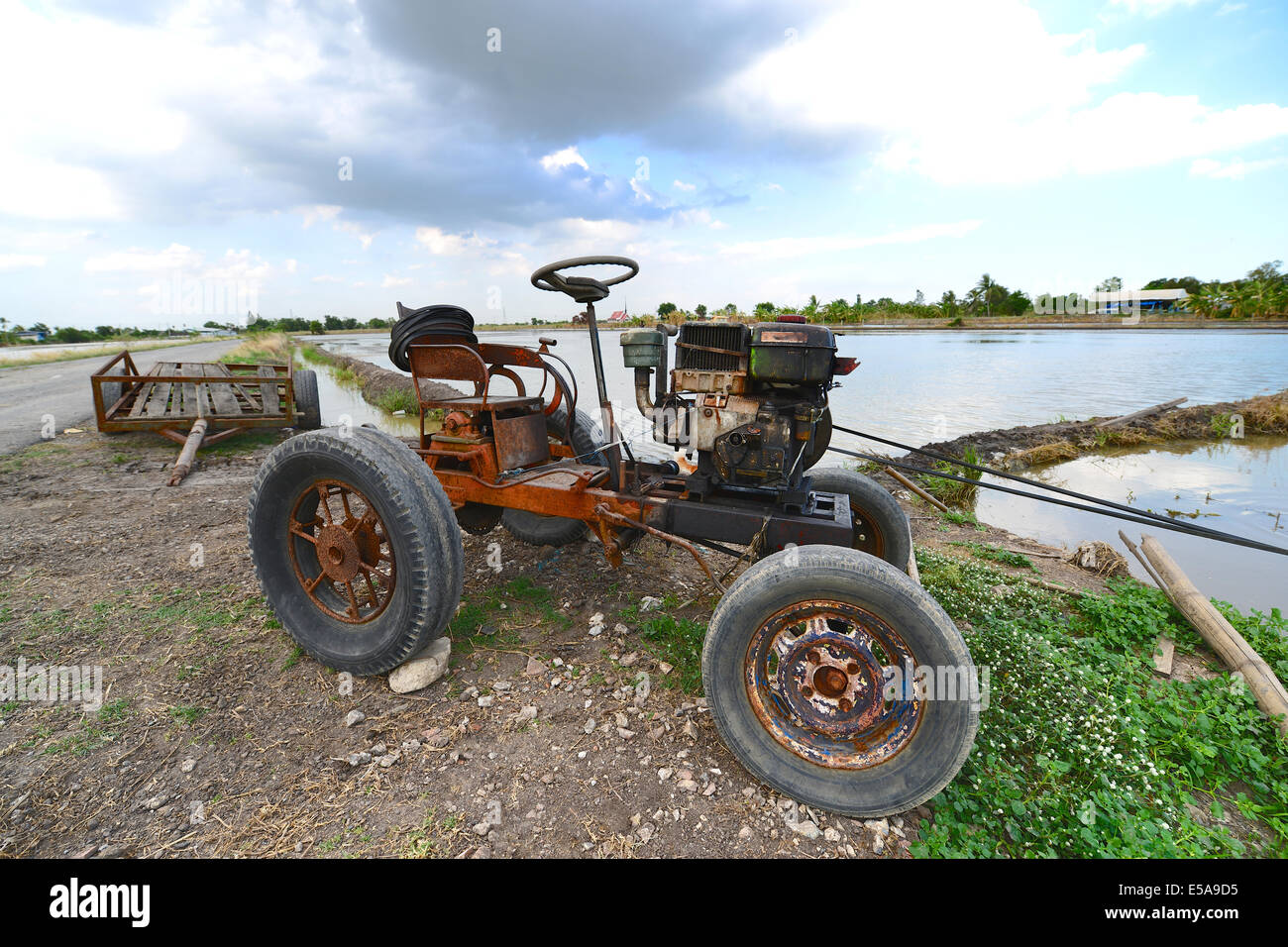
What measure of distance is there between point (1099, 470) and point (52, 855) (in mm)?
10907

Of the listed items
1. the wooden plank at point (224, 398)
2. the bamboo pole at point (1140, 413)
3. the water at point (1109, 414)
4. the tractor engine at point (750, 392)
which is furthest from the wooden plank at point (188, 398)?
the bamboo pole at point (1140, 413)

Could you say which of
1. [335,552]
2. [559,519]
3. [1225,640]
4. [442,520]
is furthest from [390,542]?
[1225,640]

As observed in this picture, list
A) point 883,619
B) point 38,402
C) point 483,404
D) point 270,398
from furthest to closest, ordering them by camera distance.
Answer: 1. point 38,402
2. point 270,398
3. point 483,404
4. point 883,619

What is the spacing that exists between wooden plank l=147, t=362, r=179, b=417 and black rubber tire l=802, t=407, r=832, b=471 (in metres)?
9.03

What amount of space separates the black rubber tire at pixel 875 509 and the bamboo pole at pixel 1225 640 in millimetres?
1728

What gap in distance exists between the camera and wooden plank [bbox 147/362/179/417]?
800 cm

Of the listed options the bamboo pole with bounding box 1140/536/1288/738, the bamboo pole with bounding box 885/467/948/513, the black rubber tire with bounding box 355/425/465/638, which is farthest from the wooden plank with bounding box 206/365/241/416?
the bamboo pole with bounding box 1140/536/1288/738

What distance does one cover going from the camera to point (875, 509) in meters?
3.49

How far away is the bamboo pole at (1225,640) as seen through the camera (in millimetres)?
2783

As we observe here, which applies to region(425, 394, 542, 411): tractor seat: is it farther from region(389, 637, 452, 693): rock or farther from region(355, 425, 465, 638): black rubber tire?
region(389, 637, 452, 693): rock

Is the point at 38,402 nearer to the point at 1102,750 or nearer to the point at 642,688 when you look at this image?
the point at 642,688

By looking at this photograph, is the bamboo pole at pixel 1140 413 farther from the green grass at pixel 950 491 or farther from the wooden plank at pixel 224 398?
the wooden plank at pixel 224 398

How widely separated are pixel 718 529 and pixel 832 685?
88cm

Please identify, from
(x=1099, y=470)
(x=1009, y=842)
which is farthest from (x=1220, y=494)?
(x=1009, y=842)
